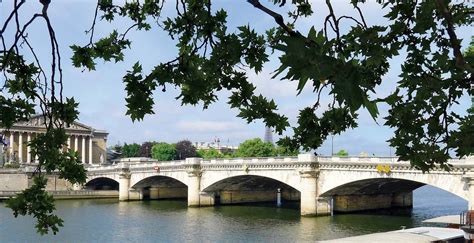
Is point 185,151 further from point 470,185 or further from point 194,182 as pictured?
point 470,185

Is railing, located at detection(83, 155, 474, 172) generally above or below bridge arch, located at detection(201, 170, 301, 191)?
above

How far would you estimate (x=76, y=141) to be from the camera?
12850cm

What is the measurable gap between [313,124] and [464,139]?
174cm

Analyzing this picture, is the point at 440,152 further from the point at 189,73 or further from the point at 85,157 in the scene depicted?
the point at 85,157

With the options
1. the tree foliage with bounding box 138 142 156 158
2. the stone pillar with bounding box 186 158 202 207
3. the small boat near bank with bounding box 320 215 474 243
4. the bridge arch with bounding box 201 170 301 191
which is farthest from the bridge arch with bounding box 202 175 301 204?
the tree foliage with bounding box 138 142 156 158

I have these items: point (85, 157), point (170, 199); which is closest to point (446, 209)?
point (170, 199)

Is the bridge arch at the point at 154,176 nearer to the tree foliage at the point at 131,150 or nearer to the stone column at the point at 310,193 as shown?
the stone column at the point at 310,193

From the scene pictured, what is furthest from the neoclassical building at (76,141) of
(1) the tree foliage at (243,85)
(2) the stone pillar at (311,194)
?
(1) the tree foliage at (243,85)

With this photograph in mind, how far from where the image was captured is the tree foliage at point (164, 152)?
419ft

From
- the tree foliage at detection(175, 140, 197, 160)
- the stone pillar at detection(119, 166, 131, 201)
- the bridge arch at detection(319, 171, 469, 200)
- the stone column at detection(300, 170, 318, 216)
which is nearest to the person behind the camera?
the bridge arch at detection(319, 171, 469, 200)

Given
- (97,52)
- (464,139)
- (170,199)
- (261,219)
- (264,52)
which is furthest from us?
(170,199)

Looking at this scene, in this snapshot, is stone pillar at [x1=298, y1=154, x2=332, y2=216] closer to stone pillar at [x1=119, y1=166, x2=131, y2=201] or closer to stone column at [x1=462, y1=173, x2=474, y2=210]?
stone column at [x1=462, y1=173, x2=474, y2=210]

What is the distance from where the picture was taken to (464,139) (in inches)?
221

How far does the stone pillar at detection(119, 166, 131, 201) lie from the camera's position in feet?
249
